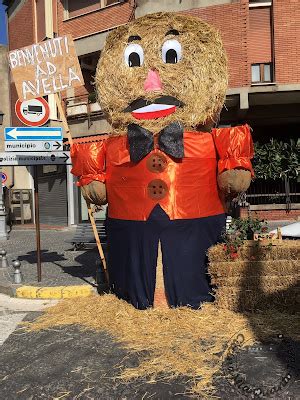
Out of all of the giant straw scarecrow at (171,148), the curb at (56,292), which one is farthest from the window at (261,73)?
the curb at (56,292)

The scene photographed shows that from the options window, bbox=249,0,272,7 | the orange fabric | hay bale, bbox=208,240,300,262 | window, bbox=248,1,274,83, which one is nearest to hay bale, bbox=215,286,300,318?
hay bale, bbox=208,240,300,262

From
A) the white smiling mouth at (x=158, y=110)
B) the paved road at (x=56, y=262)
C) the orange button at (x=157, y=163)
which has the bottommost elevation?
the paved road at (x=56, y=262)

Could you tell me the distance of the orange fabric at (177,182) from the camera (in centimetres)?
463

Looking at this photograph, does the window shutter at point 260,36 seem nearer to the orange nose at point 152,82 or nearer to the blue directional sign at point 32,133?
the blue directional sign at point 32,133

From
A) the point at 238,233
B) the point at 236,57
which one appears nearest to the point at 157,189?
the point at 238,233

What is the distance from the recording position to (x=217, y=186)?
4.86 m

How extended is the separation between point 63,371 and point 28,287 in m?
2.98

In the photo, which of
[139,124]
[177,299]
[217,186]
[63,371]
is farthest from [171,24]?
[63,371]

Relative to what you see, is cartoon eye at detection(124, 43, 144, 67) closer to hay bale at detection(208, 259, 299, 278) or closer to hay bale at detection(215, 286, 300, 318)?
hay bale at detection(208, 259, 299, 278)

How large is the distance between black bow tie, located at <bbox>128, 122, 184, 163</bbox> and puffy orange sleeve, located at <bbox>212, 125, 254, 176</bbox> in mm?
463

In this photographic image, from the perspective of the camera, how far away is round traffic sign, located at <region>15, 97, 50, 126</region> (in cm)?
741

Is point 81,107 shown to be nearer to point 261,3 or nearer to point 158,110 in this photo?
point 261,3

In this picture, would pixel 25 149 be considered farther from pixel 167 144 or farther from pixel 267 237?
pixel 267 237

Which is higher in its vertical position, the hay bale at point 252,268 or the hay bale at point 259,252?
the hay bale at point 259,252
